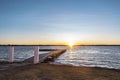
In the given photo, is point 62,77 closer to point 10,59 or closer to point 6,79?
point 6,79

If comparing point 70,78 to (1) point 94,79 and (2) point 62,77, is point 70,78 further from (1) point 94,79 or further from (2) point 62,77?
(1) point 94,79

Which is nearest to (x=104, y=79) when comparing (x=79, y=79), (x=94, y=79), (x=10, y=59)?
(x=94, y=79)

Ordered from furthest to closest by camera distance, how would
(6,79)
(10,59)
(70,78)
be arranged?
(10,59), (70,78), (6,79)

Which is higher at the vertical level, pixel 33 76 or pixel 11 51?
pixel 11 51

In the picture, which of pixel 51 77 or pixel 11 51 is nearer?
pixel 51 77

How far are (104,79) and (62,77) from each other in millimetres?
2060

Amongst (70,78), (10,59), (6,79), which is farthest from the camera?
(10,59)

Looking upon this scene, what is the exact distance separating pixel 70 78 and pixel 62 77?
430 mm

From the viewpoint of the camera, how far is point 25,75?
9.97 meters

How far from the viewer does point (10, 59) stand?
1706cm

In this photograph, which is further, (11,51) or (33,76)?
(11,51)

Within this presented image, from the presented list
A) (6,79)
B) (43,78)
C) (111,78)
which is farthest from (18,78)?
(111,78)

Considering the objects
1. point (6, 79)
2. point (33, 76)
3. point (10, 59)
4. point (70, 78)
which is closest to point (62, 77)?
point (70, 78)

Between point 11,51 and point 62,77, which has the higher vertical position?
point 11,51
